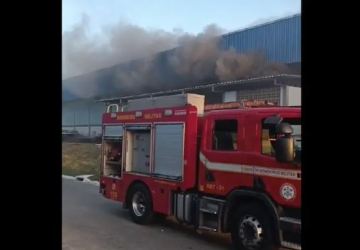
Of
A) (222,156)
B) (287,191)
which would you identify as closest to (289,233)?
(287,191)

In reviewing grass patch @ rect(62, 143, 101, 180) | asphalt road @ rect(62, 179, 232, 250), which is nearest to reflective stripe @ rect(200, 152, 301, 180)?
asphalt road @ rect(62, 179, 232, 250)

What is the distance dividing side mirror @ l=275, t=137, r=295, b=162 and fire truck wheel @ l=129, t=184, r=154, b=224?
2593mm

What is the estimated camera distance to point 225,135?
534 centimetres

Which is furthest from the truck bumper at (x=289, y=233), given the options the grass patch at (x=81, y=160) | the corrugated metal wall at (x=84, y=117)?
the grass patch at (x=81, y=160)

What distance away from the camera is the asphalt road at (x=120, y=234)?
17.7 feet

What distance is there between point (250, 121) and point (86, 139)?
27.3ft

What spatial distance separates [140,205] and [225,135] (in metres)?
2.12

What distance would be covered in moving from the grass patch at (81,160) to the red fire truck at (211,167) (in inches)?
231

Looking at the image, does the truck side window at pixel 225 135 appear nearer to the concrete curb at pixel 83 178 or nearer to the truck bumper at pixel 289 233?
the truck bumper at pixel 289 233

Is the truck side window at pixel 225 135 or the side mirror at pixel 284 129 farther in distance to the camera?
the truck side window at pixel 225 135

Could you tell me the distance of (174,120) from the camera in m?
6.09

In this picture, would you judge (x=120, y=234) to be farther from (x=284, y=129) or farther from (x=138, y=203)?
(x=284, y=129)
